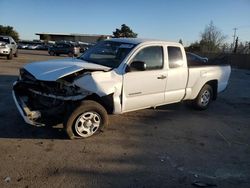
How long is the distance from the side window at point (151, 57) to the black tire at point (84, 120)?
1.40m

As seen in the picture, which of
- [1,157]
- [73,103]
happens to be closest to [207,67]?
[73,103]

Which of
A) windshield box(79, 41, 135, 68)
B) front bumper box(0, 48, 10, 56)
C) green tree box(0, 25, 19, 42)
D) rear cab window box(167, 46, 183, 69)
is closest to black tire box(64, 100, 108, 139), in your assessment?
windshield box(79, 41, 135, 68)

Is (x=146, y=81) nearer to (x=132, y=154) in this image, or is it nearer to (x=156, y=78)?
(x=156, y=78)

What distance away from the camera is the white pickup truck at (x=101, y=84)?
570cm

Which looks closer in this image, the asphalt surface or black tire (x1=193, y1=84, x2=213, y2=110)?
the asphalt surface

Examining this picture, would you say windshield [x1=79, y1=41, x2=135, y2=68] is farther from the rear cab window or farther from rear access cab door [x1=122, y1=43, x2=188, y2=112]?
the rear cab window

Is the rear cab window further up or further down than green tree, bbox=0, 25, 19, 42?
further down

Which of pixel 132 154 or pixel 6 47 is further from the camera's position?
pixel 6 47

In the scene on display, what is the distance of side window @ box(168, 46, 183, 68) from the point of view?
734 cm

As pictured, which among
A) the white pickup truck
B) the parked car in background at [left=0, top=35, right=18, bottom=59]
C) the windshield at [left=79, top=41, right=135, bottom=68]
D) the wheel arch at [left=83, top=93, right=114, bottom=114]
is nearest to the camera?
the white pickup truck

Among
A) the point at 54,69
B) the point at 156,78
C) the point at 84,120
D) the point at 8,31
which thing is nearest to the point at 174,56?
the point at 156,78

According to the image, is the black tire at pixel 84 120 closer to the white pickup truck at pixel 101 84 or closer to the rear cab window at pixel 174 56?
the white pickup truck at pixel 101 84

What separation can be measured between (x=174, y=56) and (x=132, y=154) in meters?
3.04

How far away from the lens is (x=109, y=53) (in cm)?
695
